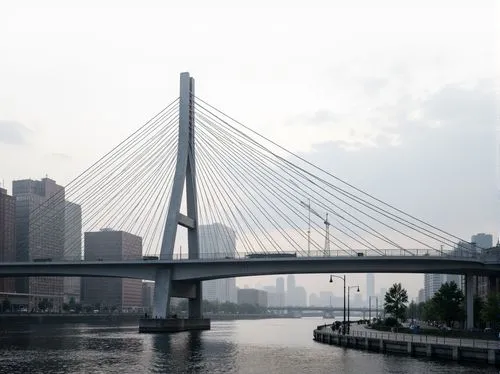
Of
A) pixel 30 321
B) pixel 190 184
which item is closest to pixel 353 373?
pixel 190 184

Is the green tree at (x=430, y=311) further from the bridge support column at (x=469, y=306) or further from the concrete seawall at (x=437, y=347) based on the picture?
the concrete seawall at (x=437, y=347)

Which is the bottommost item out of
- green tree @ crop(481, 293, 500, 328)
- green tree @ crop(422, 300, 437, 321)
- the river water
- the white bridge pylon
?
green tree @ crop(422, 300, 437, 321)

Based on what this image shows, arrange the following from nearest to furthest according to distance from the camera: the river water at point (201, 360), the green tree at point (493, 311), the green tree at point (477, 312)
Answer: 1. the river water at point (201, 360)
2. the green tree at point (493, 311)
3. the green tree at point (477, 312)

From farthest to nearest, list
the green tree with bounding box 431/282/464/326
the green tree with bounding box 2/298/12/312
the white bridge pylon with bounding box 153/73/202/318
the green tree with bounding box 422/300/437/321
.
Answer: the green tree with bounding box 2/298/12/312 < the green tree with bounding box 422/300/437/321 < the green tree with bounding box 431/282/464/326 < the white bridge pylon with bounding box 153/73/202/318

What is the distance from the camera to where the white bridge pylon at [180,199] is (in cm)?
8606

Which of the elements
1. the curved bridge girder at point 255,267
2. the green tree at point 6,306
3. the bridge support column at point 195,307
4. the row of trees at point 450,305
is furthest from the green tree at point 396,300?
the green tree at point 6,306

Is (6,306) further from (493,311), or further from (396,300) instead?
(493,311)

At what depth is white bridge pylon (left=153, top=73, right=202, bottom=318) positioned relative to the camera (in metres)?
86.1

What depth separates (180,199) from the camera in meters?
86.8

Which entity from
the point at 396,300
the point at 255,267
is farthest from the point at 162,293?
the point at 396,300

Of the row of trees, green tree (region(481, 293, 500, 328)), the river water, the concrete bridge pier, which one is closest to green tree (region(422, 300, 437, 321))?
the row of trees

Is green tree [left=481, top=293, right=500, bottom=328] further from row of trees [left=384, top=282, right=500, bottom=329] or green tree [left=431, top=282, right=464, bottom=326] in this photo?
green tree [left=431, top=282, right=464, bottom=326]

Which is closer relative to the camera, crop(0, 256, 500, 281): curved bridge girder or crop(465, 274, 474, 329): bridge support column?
crop(0, 256, 500, 281): curved bridge girder

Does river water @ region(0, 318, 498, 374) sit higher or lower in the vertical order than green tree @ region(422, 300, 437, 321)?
higher
